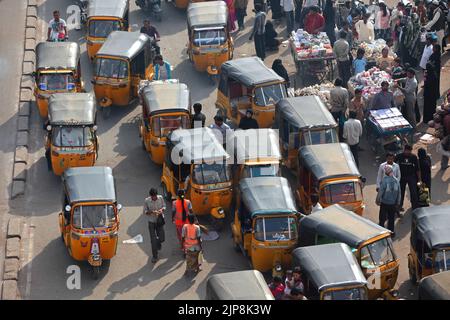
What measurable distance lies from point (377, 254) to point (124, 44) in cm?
1366

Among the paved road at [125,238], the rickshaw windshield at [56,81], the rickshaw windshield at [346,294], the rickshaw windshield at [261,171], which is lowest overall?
the paved road at [125,238]

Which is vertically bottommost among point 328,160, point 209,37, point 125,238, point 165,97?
point 125,238

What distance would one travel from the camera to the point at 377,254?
3359cm

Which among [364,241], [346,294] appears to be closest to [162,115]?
[364,241]

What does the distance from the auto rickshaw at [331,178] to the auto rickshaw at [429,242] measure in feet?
6.43

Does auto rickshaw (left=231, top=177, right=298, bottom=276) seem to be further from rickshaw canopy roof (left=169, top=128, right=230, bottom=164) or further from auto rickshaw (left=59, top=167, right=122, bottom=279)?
auto rickshaw (left=59, top=167, right=122, bottom=279)

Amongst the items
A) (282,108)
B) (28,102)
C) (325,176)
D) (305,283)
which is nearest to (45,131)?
(28,102)

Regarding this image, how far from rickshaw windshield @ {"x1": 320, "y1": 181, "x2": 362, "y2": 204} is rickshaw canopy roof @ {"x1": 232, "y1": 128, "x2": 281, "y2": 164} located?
190 cm

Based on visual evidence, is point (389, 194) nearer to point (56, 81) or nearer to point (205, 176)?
point (205, 176)

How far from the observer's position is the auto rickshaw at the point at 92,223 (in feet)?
115

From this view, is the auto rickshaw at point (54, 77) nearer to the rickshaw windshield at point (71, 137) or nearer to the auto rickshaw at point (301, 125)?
the rickshaw windshield at point (71, 137)

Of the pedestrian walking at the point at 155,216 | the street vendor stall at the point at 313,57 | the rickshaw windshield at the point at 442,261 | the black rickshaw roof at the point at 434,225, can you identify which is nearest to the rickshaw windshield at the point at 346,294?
the rickshaw windshield at the point at 442,261

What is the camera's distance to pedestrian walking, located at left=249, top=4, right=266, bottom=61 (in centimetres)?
4678

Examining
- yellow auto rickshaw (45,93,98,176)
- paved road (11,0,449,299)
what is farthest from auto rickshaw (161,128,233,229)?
yellow auto rickshaw (45,93,98,176)
